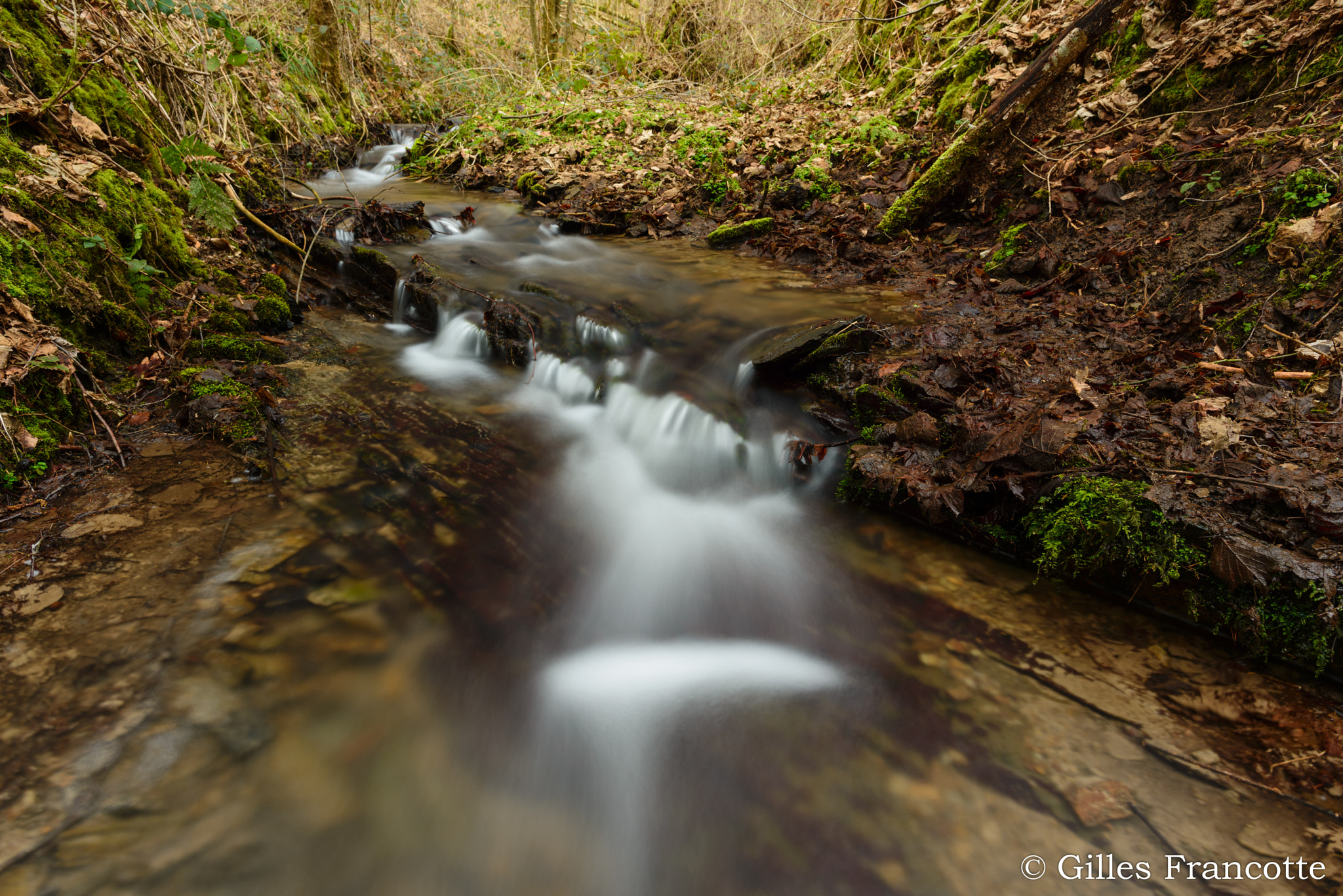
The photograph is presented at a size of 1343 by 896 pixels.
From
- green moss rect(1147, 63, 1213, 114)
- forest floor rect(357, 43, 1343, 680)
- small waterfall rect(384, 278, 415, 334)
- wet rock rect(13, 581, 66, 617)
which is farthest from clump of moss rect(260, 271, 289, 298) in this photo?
green moss rect(1147, 63, 1213, 114)

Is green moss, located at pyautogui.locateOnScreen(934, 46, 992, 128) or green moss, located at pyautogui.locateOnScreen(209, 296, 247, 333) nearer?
green moss, located at pyautogui.locateOnScreen(209, 296, 247, 333)

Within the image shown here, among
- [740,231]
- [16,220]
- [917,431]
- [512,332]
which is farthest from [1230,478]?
[16,220]

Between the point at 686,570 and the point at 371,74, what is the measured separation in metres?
13.4

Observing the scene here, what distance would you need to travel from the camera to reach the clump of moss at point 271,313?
4012mm

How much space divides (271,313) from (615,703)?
154 inches

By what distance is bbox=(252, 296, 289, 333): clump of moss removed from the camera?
4.01 meters

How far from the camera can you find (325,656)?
81.9 inches

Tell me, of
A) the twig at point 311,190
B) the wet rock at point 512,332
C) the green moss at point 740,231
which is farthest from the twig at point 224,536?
the green moss at point 740,231

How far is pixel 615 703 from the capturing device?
7.43 ft

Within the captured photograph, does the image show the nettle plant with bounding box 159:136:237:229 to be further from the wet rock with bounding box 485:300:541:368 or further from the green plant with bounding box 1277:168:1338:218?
the green plant with bounding box 1277:168:1338:218

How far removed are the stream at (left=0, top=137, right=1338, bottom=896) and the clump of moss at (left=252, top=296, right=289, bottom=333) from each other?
786mm

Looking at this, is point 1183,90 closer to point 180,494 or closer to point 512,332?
point 512,332

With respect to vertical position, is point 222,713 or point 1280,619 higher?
point 1280,619

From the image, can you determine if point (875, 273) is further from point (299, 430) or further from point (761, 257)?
point (299, 430)
